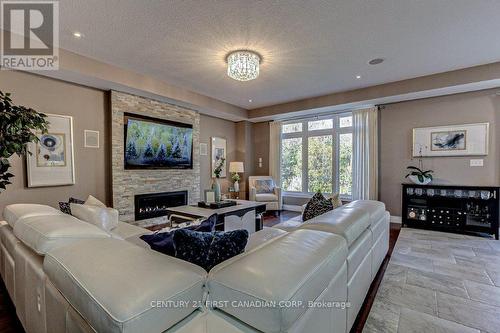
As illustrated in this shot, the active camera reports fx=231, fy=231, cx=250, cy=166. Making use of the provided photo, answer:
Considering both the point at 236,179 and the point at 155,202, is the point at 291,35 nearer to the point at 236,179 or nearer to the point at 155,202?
the point at 236,179

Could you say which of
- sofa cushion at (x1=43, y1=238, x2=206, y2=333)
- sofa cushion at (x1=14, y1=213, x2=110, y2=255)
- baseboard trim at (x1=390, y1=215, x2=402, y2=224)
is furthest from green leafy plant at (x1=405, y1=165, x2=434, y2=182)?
sofa cushion at (x1=14, y1=213, x2=110, y2=255)

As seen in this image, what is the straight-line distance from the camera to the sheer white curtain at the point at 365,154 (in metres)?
5.08

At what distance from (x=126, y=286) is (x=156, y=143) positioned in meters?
4.33

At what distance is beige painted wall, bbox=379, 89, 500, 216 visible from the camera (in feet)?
13.5

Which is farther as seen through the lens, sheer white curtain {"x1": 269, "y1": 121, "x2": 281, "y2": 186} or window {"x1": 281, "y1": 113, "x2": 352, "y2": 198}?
sheer white curtain {"x1": 269, "y1": 121, "x2": 281, "y2": 186}

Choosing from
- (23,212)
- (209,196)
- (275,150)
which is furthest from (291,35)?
(275,150)

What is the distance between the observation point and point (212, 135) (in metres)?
6.21

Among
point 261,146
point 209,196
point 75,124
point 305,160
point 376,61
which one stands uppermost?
point 376,61

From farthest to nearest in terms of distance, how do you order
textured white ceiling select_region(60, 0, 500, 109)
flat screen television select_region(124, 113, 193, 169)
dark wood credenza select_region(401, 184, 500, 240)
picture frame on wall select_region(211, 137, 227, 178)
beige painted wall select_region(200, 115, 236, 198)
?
picture frame on wall select_region(211, 137, 227, 178), beige painted wall select_region(200, 115, 236, 198), flat screen television select_region(124, 113, 193, 169), dark wood credenza select_region(401, 184, 500, 240), textured white ceiling select_region(60, 0, 500, 109)

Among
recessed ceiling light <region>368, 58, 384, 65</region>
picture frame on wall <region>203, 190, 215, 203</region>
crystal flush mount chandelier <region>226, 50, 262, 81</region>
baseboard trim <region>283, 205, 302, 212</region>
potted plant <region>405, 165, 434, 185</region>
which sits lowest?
baseboard trim <region>283, 205, 302, 212</region>

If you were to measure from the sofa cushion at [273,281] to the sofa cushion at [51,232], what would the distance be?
86cm

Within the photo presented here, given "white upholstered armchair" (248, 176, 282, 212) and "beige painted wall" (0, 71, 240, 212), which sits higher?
"beige painted wall" (0, 71, 240, 212)

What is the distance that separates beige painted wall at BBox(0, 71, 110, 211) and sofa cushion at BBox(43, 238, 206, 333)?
3.14 meters

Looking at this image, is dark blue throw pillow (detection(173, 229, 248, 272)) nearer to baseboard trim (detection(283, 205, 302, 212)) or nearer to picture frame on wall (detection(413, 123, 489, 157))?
picture frame on wall (detection(413, 123, 489, 157))
